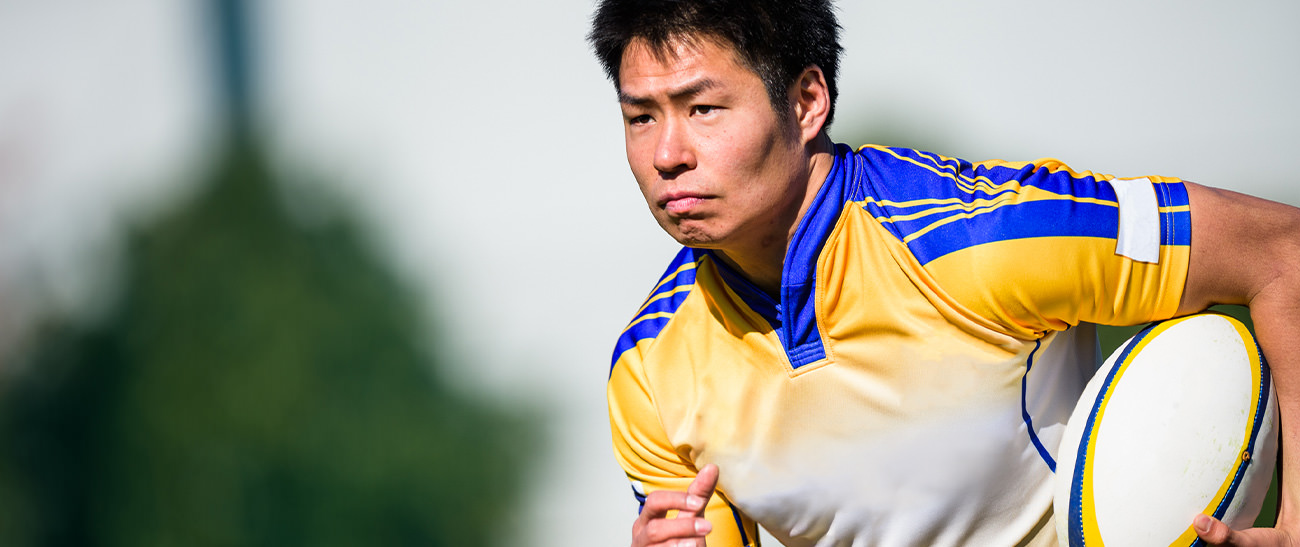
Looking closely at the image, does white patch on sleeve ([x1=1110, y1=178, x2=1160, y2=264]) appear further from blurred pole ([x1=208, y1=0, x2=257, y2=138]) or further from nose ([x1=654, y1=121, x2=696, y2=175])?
blurred pole ([x1=208, y1=0, x2=257, y2=138])

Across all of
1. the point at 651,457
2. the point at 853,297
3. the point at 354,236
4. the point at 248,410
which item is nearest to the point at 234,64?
the point at 354,236

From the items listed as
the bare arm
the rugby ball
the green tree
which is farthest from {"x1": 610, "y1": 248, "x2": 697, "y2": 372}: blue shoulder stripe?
the green tree

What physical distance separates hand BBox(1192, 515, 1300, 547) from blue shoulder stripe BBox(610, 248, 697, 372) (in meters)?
0.84

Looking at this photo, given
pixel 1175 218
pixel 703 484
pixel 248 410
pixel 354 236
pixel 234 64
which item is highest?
pixel 1175 218

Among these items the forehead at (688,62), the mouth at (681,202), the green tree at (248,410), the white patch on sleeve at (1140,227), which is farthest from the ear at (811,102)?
the green tree at (248,410)

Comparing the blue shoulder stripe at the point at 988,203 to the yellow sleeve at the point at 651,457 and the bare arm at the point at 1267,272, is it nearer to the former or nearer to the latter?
the bare arm at the point at 1267,272

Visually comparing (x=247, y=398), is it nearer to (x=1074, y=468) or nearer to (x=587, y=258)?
(x=587, y=258)

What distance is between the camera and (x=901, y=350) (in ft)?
5.52

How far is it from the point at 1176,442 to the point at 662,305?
825mm

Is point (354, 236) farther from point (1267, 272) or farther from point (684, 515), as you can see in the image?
point (1267, 272)

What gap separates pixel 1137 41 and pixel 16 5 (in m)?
3.40

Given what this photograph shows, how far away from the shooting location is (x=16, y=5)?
11.7 ft

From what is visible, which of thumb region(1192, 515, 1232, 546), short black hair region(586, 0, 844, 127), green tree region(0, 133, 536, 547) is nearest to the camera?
thumb region(1192, 515, 1232, 546)

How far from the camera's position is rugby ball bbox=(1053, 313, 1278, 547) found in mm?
1519
